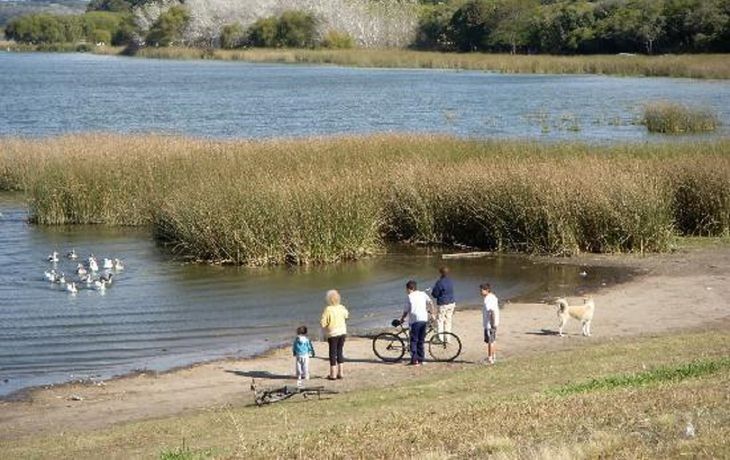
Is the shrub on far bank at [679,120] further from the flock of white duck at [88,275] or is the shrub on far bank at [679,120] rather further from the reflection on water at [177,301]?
the flock of white duck at [88,275]

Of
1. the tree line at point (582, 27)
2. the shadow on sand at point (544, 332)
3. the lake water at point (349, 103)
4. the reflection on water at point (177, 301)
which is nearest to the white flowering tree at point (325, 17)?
the tree line at point (582, 27)

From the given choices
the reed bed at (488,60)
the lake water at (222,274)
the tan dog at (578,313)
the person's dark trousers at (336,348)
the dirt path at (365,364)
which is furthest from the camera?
the reed bed at (488,60)

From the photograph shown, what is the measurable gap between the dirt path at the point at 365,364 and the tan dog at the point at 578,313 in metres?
0.23

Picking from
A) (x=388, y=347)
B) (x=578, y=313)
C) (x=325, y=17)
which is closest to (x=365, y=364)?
(x=388, y=347)

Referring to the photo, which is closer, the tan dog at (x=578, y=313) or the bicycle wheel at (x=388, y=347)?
the bicycle wheel at (x=388, y=347)

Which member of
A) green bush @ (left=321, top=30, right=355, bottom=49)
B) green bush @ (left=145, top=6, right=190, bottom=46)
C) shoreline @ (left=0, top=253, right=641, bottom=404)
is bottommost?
shoreline @ (left=0, top=253, right=641, bottom=404)

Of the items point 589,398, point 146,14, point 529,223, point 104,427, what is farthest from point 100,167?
point 146,14

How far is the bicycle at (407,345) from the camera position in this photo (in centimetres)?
Answer: 2011

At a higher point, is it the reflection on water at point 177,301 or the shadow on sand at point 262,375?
the shadow on sand at point 262,375

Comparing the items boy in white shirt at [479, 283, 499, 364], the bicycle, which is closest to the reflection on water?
the bicycle

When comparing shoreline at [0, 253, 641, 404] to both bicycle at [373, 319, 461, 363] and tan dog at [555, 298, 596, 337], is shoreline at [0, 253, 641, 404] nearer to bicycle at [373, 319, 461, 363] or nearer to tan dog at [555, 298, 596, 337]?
bicycle at [373, 319, 461, 363]

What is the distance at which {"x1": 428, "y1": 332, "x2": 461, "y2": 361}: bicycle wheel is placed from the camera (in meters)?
20.1

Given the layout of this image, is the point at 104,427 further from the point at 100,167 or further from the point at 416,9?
the point at 416,9

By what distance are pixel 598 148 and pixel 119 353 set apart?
66.2 ft
